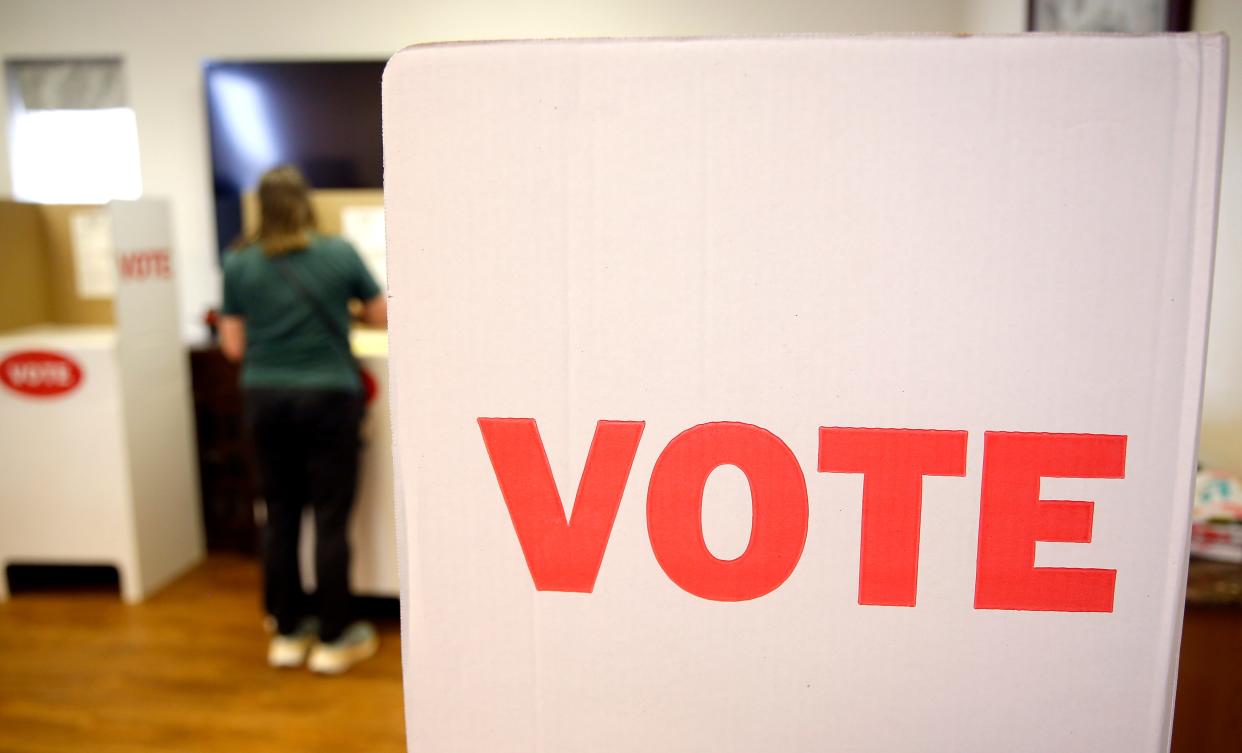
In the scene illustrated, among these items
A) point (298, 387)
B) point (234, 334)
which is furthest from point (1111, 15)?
point (234, 334)

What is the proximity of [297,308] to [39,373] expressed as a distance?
3.96ft

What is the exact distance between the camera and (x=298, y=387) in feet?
7.97

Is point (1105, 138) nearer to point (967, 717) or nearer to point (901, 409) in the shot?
point (901, 409)

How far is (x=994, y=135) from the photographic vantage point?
495mm

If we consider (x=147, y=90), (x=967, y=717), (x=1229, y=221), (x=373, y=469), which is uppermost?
(x=147, y=90)

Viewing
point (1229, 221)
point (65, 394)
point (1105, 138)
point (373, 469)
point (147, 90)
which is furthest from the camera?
point (147, 90)

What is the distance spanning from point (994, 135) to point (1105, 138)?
58mm

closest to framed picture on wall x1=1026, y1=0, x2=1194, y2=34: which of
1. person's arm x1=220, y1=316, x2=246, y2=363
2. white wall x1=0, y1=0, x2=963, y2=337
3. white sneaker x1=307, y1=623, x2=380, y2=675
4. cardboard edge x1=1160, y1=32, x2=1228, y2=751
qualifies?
white wall x1=0, y1=0, x2=963, y2=337

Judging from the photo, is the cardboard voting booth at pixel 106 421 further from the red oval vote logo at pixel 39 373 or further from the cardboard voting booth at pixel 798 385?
the cardboard voting booth at pixel 798 385

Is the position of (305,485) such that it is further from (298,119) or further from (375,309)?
(298,119)

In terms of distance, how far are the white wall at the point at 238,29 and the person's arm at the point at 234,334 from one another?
171 centimetres

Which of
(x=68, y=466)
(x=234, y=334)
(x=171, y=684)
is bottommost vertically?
(x=171, y=684)

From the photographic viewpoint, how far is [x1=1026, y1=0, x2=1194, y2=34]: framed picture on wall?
185 cm

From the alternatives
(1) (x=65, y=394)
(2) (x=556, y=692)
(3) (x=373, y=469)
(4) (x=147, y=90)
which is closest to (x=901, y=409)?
(2) (x=556, y=692)
